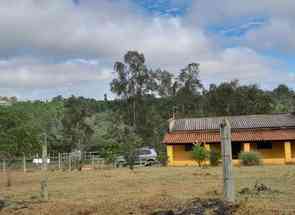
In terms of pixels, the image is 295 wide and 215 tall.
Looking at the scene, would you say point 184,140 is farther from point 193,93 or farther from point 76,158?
point 193,93

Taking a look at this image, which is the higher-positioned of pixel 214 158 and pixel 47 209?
pixel 214 158

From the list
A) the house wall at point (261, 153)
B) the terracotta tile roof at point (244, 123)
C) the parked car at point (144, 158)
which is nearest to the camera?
the house wall at point (261, 153)

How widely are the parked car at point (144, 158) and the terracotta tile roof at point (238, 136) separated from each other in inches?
125

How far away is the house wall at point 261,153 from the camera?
4009 cm

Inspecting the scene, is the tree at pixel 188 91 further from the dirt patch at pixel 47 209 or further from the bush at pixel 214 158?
the dirt patch at pixel 47 209

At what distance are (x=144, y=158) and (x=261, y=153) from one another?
410 inches

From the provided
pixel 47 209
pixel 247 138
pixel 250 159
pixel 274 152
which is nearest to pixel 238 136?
pixel 247 138

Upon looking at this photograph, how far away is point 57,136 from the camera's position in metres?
57.8

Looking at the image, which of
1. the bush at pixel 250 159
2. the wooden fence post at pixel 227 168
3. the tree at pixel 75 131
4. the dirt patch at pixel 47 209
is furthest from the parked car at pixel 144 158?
the wooden fence post at pixel 227 168

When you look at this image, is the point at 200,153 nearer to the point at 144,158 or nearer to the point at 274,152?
the point at 274,152

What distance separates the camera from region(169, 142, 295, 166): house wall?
1578 inches

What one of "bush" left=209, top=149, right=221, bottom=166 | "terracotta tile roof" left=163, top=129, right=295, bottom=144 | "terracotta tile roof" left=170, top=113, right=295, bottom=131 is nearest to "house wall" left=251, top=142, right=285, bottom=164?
"terracotta tile roof" left=163, top=129, right=295, bottom=144

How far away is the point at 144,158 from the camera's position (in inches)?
1727

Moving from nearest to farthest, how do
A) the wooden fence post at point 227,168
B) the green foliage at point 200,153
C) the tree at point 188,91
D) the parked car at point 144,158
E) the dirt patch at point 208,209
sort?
1. the dirt patch at point 208,209
2. the wooden fence post at point 227,168
3. the green foliage at point 200,153
4. the parked car at point 144,158
5. the tree at point 188,91
